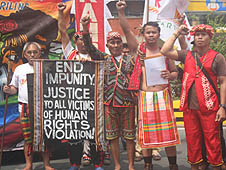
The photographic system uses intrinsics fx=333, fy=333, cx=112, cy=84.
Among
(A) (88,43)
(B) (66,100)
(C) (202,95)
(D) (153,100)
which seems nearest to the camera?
(C) (202,95)

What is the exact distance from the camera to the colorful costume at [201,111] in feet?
12.2

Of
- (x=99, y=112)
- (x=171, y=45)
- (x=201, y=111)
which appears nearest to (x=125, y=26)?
(x=171, y=45)

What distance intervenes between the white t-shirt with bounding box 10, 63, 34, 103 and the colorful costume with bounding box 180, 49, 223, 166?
77.6 inches

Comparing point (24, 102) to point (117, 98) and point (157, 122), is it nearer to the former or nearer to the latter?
point (117, 98)

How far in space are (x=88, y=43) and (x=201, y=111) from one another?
1.55 m

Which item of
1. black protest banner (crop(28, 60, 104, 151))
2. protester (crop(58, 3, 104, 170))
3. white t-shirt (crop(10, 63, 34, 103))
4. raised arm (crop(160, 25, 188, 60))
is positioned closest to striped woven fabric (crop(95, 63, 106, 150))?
black protest banner (crop(28, 60, 104, 151))

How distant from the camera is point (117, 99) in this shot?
4051 millimetres

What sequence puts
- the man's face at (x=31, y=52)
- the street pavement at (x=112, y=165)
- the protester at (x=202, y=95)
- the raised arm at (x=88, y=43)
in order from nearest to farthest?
the protester at (x=202, y=95)
the raised arm at (x=88, y=43)
the man's face at (x=31, y=52)
the street pavement at (x=112, y=165)

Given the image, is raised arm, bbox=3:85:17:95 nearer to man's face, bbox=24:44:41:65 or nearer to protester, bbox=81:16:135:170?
man's face, bbox=24:44:41:65

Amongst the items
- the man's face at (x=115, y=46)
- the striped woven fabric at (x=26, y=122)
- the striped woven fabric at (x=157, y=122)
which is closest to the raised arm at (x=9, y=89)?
the striped woven fabric at (x=26, y=122)

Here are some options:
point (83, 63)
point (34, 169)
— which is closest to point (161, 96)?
point (83, 63)

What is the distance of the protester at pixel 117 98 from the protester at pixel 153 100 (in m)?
0.13

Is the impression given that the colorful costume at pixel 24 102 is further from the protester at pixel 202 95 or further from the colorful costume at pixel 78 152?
the protester at pixel 202 95

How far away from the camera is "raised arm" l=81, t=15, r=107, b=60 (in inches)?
154
